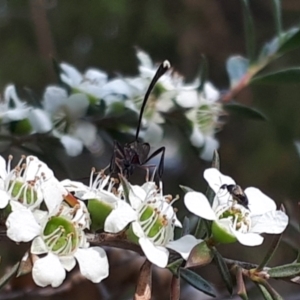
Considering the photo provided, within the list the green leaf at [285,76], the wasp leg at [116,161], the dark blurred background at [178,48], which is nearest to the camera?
the wasp leg at [116,161]

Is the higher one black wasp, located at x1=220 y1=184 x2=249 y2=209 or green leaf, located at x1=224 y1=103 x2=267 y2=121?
black wasp, located at x1=220 y1=184 x2=249 y2=209

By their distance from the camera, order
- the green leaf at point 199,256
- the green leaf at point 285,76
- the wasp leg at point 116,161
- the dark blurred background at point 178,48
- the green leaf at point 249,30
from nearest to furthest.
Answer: the green leaf at point 199,256, the wasp leg at point 116,161, the green leaf at point 285,76, the green leaf at point 249,30, the dark blurred background at point 178,48

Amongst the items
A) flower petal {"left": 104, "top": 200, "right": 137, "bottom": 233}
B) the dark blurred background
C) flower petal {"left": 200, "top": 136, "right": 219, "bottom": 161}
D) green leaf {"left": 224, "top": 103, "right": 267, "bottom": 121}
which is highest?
flower petal {"left": 104, "top": 200, "right": 137, "bottom": 233}

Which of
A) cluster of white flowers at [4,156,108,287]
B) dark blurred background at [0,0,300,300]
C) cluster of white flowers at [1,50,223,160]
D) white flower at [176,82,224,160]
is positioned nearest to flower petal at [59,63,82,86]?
cluster of white flowers at [1,50,223,160]

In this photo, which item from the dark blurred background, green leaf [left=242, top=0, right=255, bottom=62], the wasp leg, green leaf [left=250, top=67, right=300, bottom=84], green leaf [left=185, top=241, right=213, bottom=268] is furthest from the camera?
the dark blurred background

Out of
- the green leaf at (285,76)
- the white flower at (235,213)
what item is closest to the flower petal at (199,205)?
the white flower at (235,213)

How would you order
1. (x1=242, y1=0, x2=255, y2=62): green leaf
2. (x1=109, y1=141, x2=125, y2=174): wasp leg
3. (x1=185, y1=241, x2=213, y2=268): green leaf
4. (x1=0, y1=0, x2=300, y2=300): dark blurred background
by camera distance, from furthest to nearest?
(x1=0, y1=0, x2=300, y2=300): dark blurred background
(x1=242, y1=0, x2=255, y2=62): green leaf
(x1=109, y1=141, x2=125, y2=174): wasp leg
(x1=185, y1=241, x2=213, y2=268): green leaf

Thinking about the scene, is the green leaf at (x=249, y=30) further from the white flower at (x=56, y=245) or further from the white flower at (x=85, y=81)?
the white flower at (x=56, y=245)

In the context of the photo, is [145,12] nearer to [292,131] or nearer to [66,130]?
[292,131]

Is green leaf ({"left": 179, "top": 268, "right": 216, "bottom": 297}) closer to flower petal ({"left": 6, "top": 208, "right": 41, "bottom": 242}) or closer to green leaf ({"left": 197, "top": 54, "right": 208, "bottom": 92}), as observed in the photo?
flower petal ({"left": 6, "top": 208, "right": 41, "bottom": 242})
